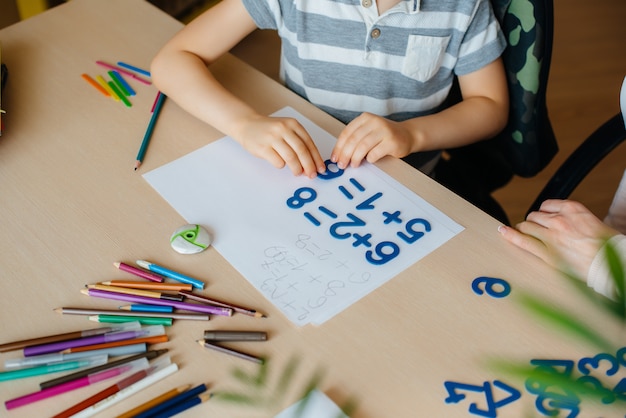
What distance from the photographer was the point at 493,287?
661 millimetres

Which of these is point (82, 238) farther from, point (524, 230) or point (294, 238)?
point (524, 230)

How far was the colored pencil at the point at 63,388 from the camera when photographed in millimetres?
560

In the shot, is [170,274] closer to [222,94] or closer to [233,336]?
[233,336]

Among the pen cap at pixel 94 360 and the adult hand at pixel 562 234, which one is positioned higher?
the pen cap at pixel 94 360

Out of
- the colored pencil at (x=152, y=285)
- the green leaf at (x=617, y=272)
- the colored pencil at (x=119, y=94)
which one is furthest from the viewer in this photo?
the colored pencil at (x=119, y=94)

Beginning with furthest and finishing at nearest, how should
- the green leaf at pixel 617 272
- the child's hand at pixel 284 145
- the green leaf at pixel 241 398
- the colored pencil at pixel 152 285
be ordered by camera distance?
the child's hand at pixel 284 145 → the colored pencil at pixel 152 285 → the green leaf at pixel 241 398 → the green leaf at pixel 617 272

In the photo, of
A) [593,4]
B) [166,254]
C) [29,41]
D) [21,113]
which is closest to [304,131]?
[166,254]

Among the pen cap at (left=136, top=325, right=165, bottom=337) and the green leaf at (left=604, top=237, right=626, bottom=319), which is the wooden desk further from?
the green leaf at (left=604, top=237, right=626, bottom=319)

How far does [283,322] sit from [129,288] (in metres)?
0.16

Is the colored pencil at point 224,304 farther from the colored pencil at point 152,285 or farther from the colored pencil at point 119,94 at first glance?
the colored pencil at point 119,94

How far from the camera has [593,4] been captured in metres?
2.62

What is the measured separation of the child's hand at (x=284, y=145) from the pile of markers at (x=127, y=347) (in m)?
0.21

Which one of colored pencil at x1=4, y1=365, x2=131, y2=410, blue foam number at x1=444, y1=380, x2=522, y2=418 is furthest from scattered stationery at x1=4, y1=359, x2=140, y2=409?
blue foam number at x1=444, y1=380, x2=522, y2=418

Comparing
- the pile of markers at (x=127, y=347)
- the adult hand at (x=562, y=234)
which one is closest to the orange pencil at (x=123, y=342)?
the pile of markers at (x=127, y=347)
